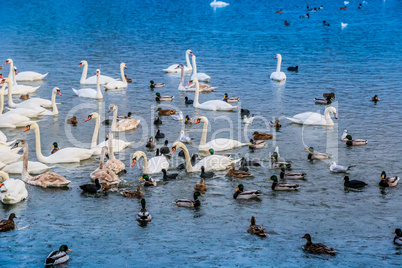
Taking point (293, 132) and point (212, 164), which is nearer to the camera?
point (212, 164)

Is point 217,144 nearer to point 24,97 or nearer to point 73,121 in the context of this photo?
Answer: point 73,121

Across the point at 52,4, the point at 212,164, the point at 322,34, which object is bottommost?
the point at 212,164

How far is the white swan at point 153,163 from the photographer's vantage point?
15.9 m

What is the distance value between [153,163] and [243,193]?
329cm

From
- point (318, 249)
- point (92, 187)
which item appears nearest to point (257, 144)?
point (92, 187)

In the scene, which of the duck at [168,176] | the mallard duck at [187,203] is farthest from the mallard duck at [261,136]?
the mallard duck at [187,203]

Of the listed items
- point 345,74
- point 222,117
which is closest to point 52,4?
point 345,74

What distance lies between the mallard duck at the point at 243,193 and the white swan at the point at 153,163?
111 inches

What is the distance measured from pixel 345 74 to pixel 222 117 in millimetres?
11982

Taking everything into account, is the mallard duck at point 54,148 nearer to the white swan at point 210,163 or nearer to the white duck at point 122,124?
the white duck at point 122,124

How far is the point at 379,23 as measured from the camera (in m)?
57.9

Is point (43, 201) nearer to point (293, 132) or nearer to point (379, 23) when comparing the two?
point (293, 132)

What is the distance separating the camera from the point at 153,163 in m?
16.2

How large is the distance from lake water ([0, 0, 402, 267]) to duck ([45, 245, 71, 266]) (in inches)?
10.4
